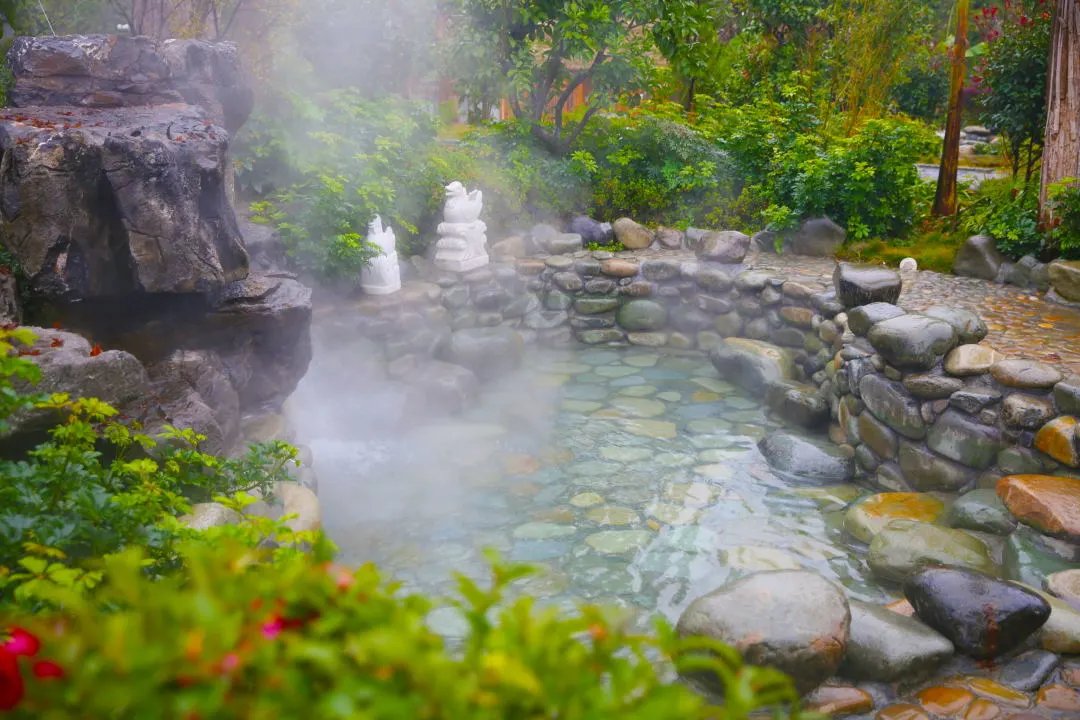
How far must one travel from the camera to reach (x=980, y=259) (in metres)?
7.69

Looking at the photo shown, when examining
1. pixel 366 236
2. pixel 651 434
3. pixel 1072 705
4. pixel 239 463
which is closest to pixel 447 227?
pixel 366 236

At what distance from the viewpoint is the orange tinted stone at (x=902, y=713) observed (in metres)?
3.09

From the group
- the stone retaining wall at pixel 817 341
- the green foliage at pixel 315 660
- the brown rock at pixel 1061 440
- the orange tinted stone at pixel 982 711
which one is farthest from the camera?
the stone retaining wall at pixel 817 341

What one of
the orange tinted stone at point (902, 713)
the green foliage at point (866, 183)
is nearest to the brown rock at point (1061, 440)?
the orange tinted stone at point (902, 713)

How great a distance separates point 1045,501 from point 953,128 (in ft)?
19.5

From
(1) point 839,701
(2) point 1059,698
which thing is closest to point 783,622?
(1) point 839,701

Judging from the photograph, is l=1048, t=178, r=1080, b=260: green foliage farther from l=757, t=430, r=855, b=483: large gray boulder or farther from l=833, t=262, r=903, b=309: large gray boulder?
l=757, t=430, r=855, b=483: large gray boulder

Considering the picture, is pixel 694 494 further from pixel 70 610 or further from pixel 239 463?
pixel 70 610

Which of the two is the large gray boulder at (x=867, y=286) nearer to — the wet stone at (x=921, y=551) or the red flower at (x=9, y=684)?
the wet stone at (x=921, y=551)

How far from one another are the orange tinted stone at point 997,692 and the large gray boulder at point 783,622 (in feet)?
1.83

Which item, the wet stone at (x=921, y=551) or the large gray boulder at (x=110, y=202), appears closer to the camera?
the large gray boulder at (x=110, y=202)

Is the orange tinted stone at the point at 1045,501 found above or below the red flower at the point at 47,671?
below

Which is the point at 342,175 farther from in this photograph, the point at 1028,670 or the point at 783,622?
the point at 1028,670

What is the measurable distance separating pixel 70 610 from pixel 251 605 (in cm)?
116
